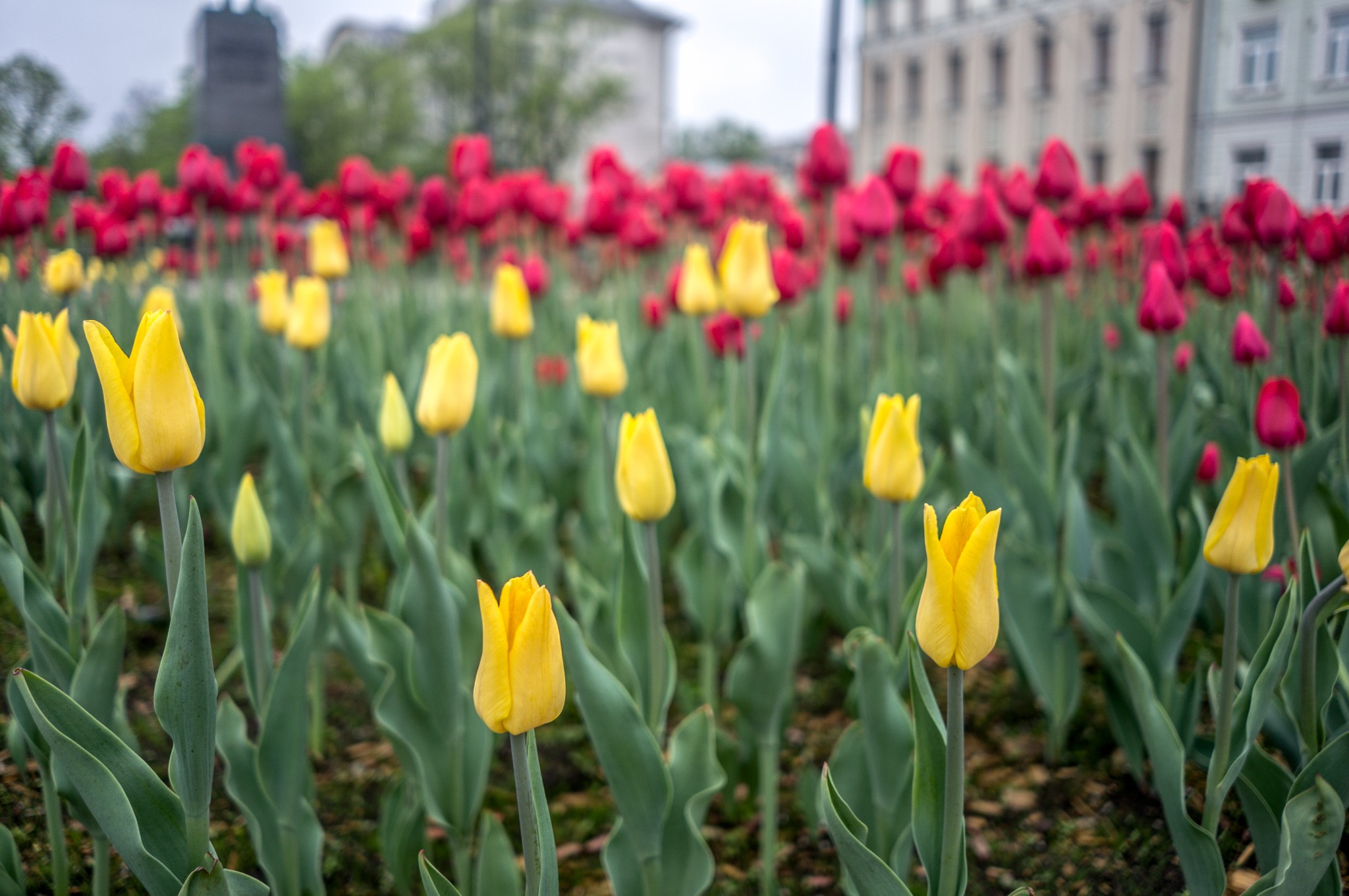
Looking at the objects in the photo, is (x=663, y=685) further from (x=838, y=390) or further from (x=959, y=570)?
A: (x=838, y=390)

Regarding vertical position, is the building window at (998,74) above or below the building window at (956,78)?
below

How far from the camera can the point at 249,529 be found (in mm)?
1389

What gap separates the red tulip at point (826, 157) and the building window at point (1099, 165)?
3.89 feet

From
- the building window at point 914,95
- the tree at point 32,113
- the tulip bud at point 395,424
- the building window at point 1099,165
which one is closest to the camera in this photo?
the tulip bud at point 395,424

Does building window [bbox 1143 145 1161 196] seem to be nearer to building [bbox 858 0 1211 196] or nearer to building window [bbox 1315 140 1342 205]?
building [bbox 858 0 1211 196]

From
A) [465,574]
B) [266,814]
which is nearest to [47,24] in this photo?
[465,574]

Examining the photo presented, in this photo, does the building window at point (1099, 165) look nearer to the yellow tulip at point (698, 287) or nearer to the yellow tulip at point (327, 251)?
the yellow tulip at point (698, 287)

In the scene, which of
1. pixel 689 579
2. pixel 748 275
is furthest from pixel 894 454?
pixel 689 579

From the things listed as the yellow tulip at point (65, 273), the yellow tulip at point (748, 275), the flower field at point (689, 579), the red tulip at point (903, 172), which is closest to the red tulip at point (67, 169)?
the flower field at point (689, 579)

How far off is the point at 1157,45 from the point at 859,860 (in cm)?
226

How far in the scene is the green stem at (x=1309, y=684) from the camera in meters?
1.14

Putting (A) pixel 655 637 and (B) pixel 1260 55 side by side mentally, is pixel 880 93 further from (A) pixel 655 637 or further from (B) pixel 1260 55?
(A) pixel 655 637

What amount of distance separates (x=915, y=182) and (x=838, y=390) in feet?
2.56

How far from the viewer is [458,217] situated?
3791mm
